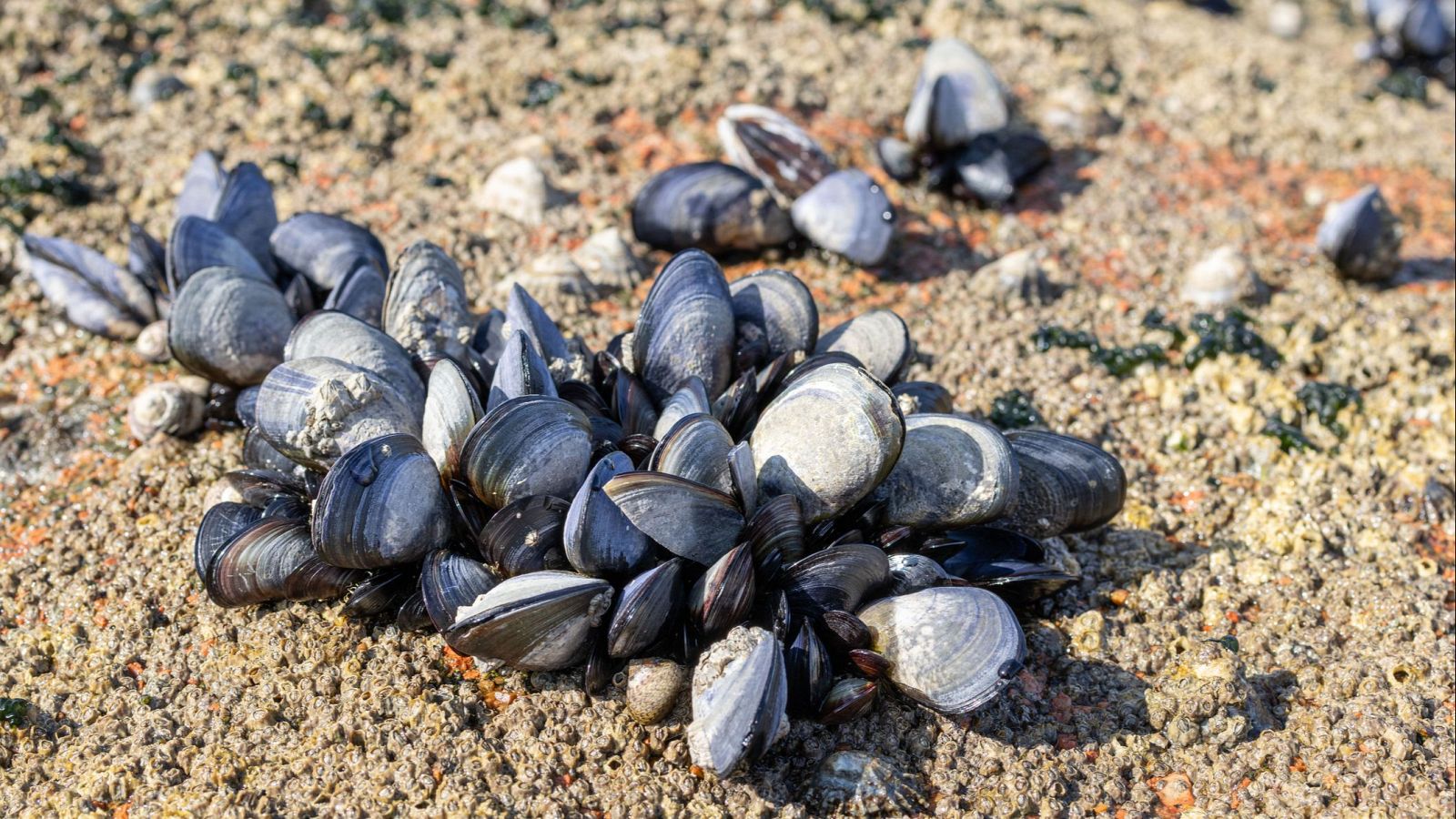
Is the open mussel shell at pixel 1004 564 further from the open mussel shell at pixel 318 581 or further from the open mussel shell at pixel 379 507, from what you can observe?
the open mussel shell at pixel 318 581

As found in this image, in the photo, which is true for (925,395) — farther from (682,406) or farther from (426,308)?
(426,308)

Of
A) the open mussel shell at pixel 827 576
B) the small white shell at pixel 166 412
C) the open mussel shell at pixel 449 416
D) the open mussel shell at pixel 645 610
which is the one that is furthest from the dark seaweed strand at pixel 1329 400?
the small white shell at pixel 166 412

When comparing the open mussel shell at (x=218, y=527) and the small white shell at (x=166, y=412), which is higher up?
the open mussel shell at (x=218, y=527)

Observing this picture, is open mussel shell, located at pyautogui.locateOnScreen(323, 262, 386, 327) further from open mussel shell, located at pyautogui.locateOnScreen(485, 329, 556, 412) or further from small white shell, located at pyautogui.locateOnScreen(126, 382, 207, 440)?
open mussel shell, located at pyautogui.locateOnScreen(485, 329, 556, 412)

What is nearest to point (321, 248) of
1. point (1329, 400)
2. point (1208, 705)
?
point (1208, 705)

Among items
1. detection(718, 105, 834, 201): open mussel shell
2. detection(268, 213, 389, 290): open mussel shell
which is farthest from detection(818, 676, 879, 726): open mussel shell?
detection(718, 105, 834, 201): open mussel shell

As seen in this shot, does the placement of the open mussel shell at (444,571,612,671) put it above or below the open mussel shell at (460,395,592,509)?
below
